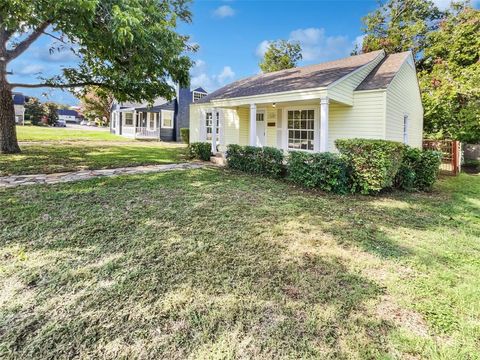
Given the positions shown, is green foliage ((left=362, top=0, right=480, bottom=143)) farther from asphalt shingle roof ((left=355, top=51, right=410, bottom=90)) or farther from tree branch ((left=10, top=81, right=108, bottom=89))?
tree branch ((left=10, top=81, right=108, bottom=89))

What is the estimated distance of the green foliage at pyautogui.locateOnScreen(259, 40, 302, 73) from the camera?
24938 millimetres

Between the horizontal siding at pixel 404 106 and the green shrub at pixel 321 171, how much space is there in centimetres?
391

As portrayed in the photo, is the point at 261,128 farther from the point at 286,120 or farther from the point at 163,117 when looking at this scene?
the point at 163,117

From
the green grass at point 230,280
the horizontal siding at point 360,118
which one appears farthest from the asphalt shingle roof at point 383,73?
the green grass at point 230,280

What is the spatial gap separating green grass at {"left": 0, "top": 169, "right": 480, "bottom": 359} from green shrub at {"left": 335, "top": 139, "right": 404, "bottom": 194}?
1.37 m

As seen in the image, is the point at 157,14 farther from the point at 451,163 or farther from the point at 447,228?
the point at 451,163

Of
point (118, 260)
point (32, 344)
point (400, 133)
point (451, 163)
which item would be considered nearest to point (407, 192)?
point (400, 133)

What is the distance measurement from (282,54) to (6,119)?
2143 centimetres

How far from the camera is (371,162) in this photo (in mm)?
6805

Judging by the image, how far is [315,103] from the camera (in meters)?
10.8

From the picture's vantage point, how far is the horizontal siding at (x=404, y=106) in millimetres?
9898

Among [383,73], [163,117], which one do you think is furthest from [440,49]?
[163,117]

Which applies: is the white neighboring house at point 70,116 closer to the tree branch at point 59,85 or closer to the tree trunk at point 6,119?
the tree branch at point 59,85


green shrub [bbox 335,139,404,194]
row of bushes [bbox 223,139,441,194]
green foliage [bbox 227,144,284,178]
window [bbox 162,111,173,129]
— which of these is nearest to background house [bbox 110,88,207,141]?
window [bbox 162,111,173,129]
